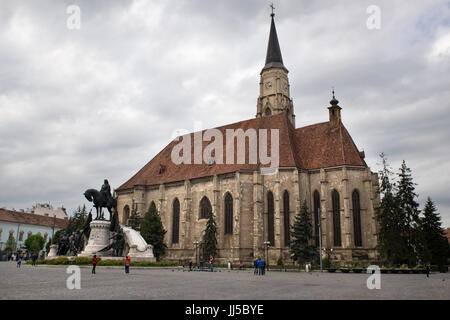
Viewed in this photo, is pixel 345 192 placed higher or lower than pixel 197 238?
higher

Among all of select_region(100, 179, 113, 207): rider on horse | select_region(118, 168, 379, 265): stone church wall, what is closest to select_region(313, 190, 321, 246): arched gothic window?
select_region(118, 168, 379, 265): stone church wall

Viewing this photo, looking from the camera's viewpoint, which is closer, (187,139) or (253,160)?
(253,160)

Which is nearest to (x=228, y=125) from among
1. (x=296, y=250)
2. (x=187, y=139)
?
(x=187, y=139)

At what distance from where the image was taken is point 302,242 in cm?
3406

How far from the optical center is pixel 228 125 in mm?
49906

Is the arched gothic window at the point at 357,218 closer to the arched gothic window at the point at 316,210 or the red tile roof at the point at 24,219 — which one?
the arched gothic window at the point at 316,210

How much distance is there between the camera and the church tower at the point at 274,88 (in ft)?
170

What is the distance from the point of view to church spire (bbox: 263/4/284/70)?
2126 inches

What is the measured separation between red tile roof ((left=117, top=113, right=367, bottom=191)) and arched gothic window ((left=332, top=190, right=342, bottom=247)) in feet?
11.4

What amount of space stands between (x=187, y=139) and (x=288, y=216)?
20.5m

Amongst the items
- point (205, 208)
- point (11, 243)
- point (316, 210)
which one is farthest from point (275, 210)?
point (11, 243)

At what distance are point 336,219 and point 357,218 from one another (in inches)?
80.5
